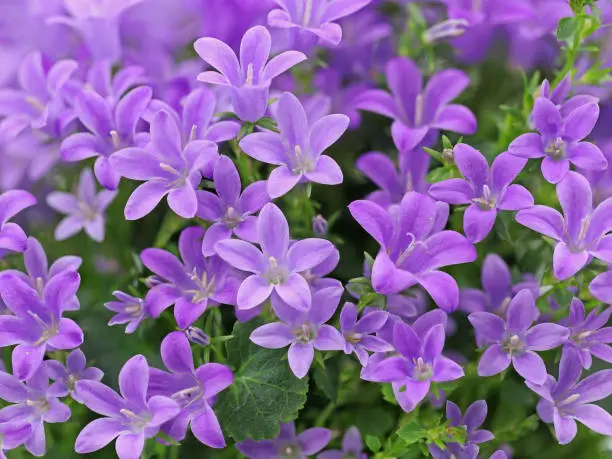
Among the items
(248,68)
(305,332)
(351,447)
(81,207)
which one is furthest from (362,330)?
(81,207)

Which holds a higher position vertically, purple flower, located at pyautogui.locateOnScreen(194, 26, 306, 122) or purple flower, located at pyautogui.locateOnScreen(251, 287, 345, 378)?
purple flower, located at pyautogui.locateOnScreen(194, 26, 306, 122)

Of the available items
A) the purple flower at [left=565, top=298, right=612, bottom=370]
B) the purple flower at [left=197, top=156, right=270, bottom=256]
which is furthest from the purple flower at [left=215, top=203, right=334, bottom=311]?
the purple flower at [left=565, top=298, right=612, bottom=370]

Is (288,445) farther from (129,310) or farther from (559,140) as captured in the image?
(559,140)

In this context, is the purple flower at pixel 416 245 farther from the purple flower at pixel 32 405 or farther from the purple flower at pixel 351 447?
the purple flower at pixel 32 405

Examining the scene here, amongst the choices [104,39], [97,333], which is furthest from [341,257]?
[104,39]

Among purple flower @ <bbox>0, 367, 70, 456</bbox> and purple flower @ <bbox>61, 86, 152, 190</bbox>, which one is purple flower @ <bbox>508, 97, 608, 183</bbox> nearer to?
purple flower @ <bbox>61, 86, 152, 190</bbox>

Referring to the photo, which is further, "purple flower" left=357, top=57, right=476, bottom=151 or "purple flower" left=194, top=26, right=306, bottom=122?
"purple flower" left=357, top=57, right=476, bottom=151
